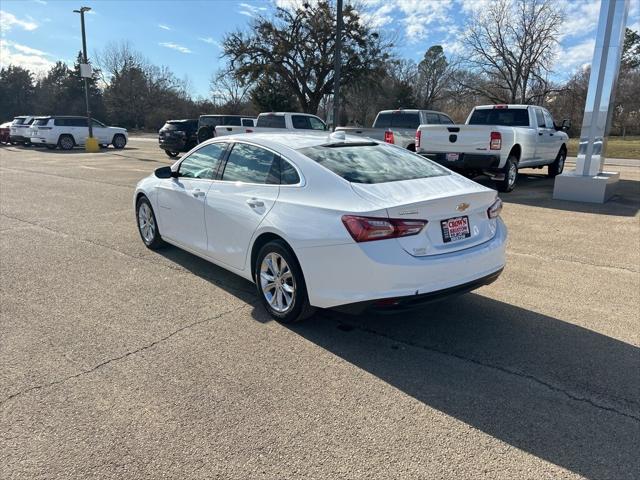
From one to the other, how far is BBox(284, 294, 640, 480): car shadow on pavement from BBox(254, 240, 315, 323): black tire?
15cm

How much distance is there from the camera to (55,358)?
138 inches

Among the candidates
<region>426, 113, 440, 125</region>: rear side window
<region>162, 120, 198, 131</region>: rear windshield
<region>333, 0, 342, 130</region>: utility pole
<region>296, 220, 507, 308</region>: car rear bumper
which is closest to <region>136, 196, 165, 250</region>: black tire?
<region>296, 220, 507, 308</region>: car rear bumper

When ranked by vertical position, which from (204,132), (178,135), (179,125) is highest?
(179,125)

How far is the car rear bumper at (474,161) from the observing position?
1043cm

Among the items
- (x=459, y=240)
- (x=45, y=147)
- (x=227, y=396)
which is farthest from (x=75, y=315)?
(x=45, y=147)

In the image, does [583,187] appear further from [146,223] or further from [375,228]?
[146,223]

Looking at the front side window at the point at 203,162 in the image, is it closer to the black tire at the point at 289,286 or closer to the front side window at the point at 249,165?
the front side window at the point at 249,165

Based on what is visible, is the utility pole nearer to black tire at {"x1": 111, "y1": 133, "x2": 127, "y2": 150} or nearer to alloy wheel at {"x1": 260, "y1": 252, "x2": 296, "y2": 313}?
alloy wheel at {"x1": 260, "y1": 252, "x2": 296, "y2": 313}

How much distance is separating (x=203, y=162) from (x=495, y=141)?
7.26 metres

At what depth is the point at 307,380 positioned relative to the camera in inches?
127

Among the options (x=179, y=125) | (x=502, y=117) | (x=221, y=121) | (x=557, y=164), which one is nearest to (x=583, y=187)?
(x=502, y=117)

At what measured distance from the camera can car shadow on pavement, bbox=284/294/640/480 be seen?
2.64m

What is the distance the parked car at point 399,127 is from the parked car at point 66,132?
61.8ft

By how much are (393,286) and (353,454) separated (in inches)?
46.8
